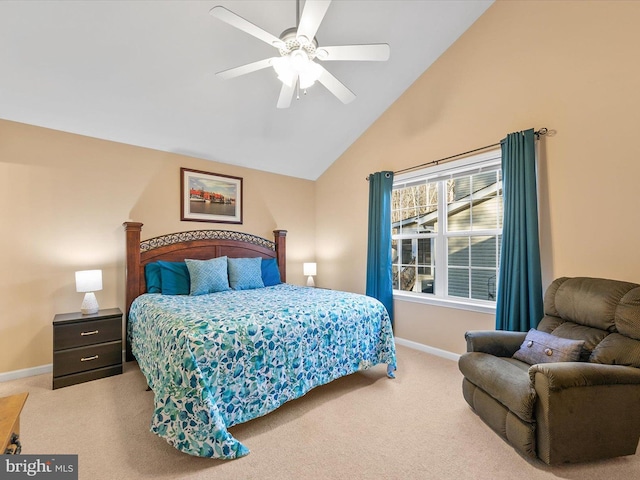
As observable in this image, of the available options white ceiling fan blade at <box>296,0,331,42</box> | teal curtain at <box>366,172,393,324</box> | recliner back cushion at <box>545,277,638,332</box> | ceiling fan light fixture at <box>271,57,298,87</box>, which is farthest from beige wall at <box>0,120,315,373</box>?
recliner back cushion at <box>545,277,638,332</box>

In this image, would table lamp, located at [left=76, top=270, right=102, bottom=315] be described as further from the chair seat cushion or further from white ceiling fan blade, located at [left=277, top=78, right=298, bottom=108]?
the chair seat cushion

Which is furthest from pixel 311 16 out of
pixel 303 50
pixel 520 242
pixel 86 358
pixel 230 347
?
pixel 86 358

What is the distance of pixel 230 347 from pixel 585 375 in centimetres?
213

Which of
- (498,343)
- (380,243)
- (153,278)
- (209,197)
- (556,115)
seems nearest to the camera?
(498,343)

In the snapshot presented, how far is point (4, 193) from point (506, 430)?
4.65m

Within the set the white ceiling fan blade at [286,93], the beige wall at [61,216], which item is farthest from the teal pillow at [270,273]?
the white ceiling fan blade at [286,93]

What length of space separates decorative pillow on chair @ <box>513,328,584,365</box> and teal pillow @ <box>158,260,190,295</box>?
130 inches

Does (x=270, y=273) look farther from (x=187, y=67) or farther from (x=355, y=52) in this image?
(x=355, y=52)

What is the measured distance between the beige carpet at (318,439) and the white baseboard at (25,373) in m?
0.08

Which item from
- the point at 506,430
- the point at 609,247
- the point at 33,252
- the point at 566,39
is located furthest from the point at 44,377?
the point at 566,39

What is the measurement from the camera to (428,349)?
140 inches

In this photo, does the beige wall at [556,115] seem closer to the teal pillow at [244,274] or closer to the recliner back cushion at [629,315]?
the recliner back cushion at [629,315]

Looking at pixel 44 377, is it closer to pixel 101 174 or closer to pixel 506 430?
pixel 101 174

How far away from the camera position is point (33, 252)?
9.57 feet
